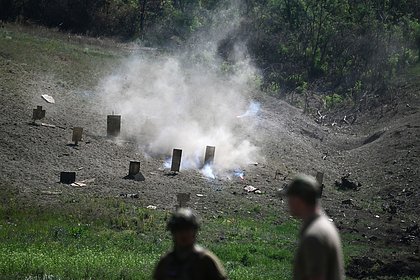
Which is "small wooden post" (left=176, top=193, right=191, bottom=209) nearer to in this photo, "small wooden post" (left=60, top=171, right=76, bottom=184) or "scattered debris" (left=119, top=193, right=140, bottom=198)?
"scattered debris" (left=119, top=193, right=140, bottom=198)

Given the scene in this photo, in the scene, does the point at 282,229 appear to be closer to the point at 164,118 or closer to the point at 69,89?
the point at 164,118

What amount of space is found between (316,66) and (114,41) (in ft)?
46.8

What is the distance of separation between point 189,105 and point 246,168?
26.0 ft

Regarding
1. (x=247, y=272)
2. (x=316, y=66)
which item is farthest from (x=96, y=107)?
(x=316, y=66)

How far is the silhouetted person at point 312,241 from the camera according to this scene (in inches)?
216

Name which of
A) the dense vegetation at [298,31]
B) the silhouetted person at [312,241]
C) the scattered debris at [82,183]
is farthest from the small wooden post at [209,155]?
the silhouetted person at [312,241]

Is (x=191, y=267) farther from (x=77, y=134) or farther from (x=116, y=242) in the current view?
(x=77, y=134)

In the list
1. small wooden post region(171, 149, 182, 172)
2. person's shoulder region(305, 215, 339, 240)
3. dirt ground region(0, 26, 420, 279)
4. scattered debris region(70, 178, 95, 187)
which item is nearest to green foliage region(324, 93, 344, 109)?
dirt ground region(0, 26, 420, 279)

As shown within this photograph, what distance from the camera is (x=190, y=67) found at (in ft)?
141

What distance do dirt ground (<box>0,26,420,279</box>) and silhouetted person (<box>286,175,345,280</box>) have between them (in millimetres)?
11215

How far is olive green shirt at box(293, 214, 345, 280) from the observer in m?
5.48

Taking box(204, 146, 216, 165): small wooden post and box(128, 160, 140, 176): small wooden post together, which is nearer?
box(128, 160, 140, 176): small wooden post

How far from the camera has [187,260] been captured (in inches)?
241

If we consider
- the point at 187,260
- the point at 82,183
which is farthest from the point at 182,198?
the point at 187,260
